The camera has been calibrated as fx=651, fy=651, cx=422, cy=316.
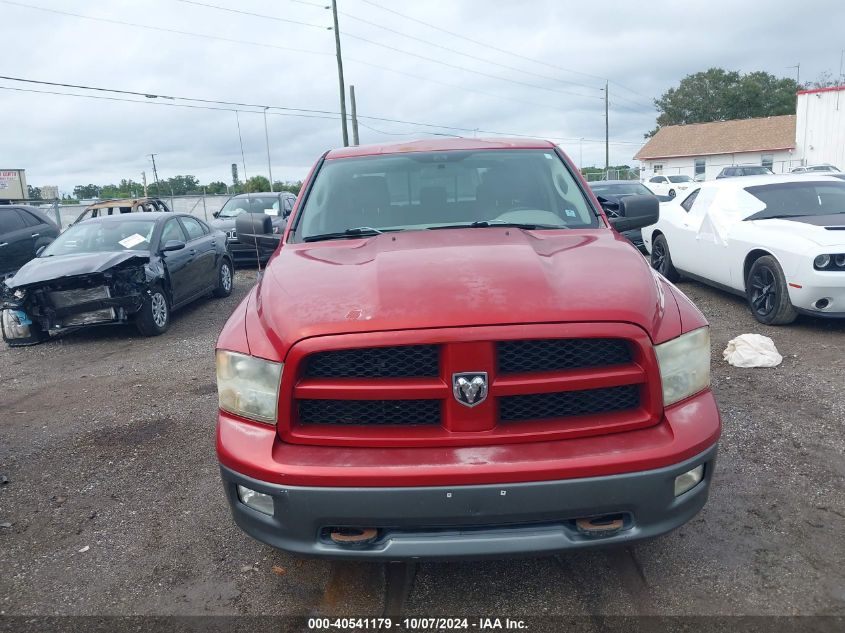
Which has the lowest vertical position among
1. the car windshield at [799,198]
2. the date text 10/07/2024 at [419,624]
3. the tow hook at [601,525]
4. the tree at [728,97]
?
the date text 10/07/2024 at [419,624]

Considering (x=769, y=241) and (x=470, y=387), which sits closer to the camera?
(x=470, y=387)

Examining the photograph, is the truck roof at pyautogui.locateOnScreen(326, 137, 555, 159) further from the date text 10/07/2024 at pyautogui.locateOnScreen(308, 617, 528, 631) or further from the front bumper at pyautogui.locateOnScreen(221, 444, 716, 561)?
the date text 10/07/2024 at pyautogui.locateOnScreen(308, 617, 528, 631)

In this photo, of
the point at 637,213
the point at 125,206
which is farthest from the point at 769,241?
the point at 125,206

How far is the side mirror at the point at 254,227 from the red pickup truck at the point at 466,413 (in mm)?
1590

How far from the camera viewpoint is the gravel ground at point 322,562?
262 centimetres

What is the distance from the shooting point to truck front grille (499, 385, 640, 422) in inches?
90.4

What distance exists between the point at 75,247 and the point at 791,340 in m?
8.20

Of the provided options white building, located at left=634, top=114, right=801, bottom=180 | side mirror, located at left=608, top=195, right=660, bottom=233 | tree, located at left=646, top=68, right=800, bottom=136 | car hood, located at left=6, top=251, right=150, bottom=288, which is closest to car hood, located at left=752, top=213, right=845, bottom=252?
side mirror, located at left=608, top=195, right=660, bottom=233

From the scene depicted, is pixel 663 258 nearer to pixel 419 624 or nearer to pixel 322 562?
pixel 322 562

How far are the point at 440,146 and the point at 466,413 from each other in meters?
2.28

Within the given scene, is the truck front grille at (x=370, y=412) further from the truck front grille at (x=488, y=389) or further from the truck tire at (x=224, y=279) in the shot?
the truck tire at (x=224, y=279)

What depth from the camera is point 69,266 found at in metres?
7.50

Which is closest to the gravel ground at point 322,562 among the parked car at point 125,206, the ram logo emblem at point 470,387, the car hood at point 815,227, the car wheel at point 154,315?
the ram logo emblem at point 470,387

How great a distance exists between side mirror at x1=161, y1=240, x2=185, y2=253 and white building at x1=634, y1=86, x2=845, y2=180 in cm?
3935
